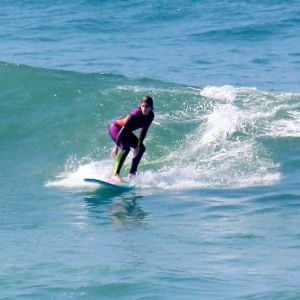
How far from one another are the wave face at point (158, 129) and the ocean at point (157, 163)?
0.04 m

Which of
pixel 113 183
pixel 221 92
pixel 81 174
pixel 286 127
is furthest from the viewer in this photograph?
pixel 221 92

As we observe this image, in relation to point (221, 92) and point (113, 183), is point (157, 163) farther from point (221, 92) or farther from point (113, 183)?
point (221, 92)

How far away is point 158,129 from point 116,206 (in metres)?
3.94

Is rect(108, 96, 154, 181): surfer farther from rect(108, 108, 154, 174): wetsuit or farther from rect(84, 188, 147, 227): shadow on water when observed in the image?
rect(84, 188, 147, 227): shadow on water

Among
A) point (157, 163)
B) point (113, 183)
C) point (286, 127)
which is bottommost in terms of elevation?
point (286, 127)

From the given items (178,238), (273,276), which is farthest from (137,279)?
(178,238)

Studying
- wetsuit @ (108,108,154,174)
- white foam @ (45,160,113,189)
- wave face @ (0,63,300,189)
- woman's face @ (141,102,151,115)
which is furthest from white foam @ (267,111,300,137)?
woman's face @ (141,102,151,115)

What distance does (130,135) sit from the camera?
14.4m

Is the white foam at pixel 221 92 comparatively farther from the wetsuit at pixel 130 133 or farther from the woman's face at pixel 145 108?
the woman's face at pixel 145 108

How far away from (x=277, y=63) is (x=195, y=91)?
4.91 meters

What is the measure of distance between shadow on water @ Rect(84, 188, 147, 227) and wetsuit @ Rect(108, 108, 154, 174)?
1.49 ft

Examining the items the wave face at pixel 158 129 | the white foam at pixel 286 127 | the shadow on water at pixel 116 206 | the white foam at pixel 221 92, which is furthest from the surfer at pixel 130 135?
the white foam at pixel 221 92

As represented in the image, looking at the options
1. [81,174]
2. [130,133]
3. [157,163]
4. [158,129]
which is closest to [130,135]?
[130,133]

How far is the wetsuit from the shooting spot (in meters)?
14.1
